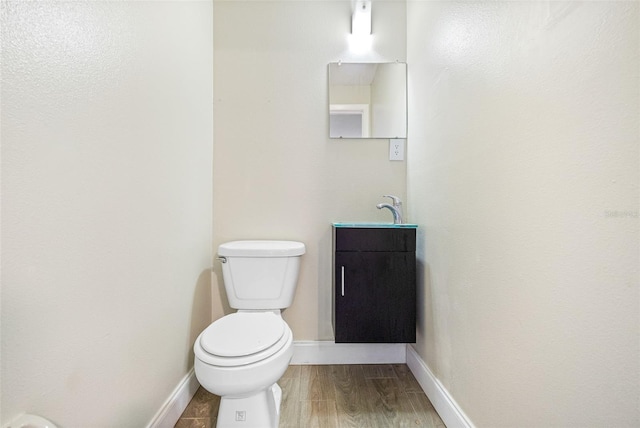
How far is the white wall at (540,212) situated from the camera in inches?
22.5

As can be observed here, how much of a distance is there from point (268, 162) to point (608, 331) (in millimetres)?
1577

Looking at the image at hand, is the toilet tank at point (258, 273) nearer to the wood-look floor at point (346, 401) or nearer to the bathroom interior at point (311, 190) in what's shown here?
the bathroom interior at point (311, 190)

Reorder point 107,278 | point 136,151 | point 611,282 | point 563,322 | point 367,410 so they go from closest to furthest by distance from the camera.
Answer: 1. point 611,282
2. point 563,322
3. point 107,278
4. point 136,151
5. point 367,410

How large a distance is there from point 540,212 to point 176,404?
60.3 inches

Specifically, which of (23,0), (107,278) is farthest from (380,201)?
(23,0)

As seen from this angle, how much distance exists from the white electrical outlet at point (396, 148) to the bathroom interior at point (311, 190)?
4 centimetres

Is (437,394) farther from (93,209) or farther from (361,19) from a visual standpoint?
(361,19)

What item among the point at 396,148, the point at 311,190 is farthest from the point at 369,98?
the point at 311,190

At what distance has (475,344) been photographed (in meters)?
1.04

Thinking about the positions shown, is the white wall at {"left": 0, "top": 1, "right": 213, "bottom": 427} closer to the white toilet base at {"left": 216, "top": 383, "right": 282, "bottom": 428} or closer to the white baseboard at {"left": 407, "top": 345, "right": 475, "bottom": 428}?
the white toilet base at {"left": 216, "top": 383, "right": 282, "bottom": 428}

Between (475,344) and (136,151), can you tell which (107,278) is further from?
(475,344)

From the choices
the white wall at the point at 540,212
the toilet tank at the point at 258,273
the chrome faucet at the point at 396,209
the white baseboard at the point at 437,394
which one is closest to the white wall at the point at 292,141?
the chrome faucet at the point at 396,209

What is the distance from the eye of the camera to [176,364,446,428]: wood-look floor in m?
1.27

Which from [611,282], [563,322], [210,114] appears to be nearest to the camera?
[611,282]
